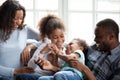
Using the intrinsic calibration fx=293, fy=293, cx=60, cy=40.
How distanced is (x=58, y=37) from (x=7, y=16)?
487 mm

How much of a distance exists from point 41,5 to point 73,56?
1.48m

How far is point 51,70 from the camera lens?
93.9 inches

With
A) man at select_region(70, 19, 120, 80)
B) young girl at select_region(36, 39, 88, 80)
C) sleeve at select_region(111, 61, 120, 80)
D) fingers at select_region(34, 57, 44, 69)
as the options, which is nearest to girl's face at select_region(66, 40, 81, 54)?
young girl at select_region(36, 39, 88, 80)

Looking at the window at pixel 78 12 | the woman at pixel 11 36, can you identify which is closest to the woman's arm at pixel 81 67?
the woman at pixel 11 36

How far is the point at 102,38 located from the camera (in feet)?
7.84

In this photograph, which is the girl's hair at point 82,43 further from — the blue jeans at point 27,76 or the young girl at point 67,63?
the blue jeans at point 27,76

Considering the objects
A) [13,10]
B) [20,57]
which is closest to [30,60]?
[20,57]

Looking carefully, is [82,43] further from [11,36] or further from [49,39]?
[11,36]

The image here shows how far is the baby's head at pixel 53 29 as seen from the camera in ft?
8.06

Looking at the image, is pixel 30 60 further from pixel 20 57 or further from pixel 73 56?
pixel 73 56

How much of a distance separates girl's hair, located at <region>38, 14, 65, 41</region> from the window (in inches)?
38.1

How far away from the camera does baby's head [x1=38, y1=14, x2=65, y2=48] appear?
2457 mm

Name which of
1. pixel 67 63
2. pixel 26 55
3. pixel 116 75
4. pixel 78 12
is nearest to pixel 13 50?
pixel 26 55

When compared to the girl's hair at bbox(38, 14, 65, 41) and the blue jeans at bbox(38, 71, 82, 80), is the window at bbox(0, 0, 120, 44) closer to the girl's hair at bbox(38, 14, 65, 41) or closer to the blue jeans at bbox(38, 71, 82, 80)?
the girl's hair at bbox(38, 14, 65, 41)
